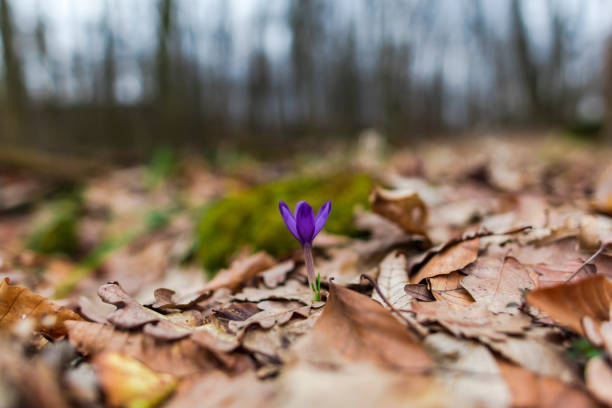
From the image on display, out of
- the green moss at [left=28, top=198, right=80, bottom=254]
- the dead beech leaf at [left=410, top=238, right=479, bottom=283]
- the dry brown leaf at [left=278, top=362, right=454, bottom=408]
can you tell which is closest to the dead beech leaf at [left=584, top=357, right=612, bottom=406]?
the dry brown leaf at [left=278, top=362, right=454, bottom=408]

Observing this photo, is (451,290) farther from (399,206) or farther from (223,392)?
(223,392)

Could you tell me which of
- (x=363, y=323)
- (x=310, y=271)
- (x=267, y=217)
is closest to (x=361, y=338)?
(x=363, y=323)

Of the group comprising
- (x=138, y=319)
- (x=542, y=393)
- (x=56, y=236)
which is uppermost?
(x=542, y=393)

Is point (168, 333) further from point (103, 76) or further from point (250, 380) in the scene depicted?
point (103, 76)

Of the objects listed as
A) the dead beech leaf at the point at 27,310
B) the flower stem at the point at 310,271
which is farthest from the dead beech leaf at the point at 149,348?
the flower stem at the point at 310,271

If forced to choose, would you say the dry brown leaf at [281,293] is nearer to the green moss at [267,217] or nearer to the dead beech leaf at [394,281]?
the dead beech leaf at [394,281]

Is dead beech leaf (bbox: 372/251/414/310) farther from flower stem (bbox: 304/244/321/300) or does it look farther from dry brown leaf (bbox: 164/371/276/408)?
dry brown leaf (bbox: 164/371/276/408)

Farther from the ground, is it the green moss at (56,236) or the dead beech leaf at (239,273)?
the dead beech leaf at (239,273)
